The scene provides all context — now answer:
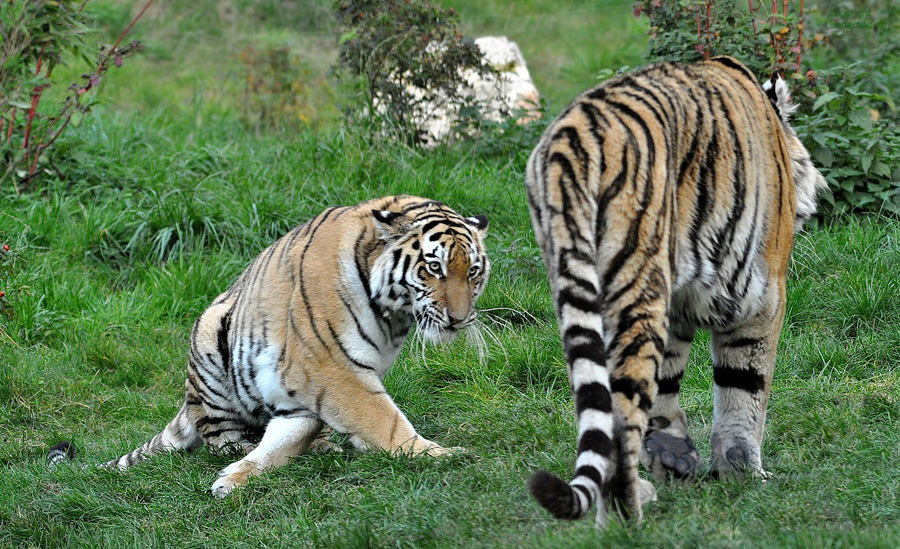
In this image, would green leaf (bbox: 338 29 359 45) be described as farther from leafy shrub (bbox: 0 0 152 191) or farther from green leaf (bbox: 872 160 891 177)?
green leaf (bbox: 872 160 891 177)

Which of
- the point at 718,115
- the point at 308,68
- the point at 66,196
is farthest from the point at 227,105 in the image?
the point at 718,115

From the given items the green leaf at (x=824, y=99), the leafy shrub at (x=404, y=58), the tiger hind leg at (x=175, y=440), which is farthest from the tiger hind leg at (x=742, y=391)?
the leafy shrub at (x=404, y=58)

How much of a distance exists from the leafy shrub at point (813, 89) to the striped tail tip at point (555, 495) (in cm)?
415

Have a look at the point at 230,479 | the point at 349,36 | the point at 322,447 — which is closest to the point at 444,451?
the point at 322,447

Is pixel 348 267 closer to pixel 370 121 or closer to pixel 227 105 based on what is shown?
pixel 370 121

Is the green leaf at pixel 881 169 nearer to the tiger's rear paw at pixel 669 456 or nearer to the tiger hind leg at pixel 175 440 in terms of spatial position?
the tiger's rear paw at pixel 669 456

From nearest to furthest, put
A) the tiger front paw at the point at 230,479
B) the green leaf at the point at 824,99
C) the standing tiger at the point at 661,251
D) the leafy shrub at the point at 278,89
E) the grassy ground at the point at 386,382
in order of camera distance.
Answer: the standing tiger at the point at 661,251
the grassy ground at the point at 386,382
the tiger front paw at the point at 230,479
the green leaf at the point at 824,99
the leafy shrub at the point at 278,89

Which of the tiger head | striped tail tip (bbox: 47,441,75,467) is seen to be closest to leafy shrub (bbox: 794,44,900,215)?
the tiger head

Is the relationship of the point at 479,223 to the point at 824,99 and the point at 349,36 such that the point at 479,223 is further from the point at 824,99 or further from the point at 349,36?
the point at 349,36

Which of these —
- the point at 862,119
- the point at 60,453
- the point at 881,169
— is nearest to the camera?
the point at 60,453

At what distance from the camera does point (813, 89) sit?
6.44 metres

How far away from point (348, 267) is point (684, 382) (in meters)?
1.81

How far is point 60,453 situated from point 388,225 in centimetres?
196

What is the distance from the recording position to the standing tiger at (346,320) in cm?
442
